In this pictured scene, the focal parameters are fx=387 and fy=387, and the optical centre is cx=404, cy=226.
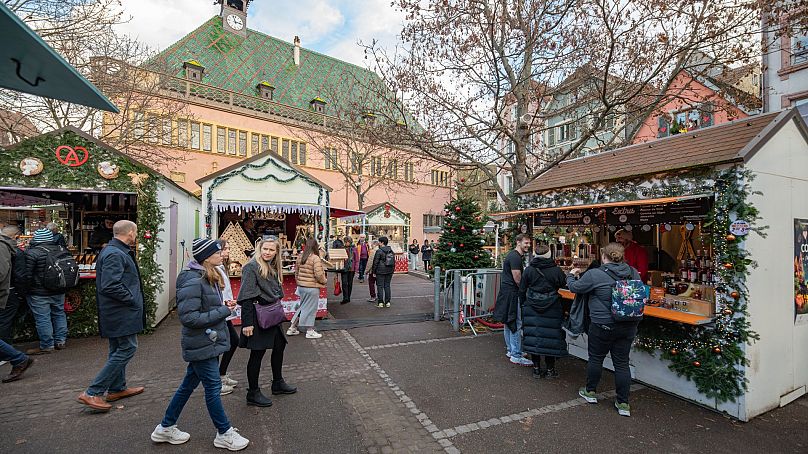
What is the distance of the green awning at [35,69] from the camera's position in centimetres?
165

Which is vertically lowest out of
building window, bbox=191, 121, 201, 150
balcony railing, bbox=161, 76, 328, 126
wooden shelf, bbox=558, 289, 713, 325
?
wooden shelf, bbox=558, 289, 713, 325

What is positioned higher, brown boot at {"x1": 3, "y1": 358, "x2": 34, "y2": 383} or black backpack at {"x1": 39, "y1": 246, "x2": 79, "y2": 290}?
black backpack at {"x1": 39, "y1": 246, "x2": 79, "y2": 290}

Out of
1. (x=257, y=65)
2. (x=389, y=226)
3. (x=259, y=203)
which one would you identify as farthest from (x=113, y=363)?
(x=257, y=65)

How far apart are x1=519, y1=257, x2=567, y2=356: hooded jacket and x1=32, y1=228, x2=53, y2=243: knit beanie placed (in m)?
7.05

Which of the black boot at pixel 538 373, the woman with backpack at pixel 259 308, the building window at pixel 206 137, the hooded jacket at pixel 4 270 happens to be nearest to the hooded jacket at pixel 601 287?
the black boot at pixel 538 373

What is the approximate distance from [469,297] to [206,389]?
5.46 m

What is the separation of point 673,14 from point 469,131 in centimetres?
513

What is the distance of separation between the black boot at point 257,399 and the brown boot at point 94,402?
4.50 ft

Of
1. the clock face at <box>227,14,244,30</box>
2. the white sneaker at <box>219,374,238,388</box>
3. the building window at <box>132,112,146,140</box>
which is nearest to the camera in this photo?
the white sneaker at <box>219,374,238,388</box>

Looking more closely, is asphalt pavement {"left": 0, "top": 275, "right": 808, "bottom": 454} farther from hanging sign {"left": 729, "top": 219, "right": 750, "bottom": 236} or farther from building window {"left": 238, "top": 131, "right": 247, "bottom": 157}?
building window {"left": 238, "top": 131, "right": 247, "bottom": 157}

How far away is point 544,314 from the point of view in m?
5.07

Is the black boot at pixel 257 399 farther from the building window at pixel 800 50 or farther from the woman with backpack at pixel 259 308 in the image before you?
the building window at pixel 800 50

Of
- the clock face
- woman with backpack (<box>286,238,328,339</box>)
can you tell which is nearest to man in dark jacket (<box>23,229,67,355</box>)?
woman with backpack (<box>286,238,328,339</box>)

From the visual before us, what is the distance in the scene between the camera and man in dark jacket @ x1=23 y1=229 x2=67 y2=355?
563 centimetres
